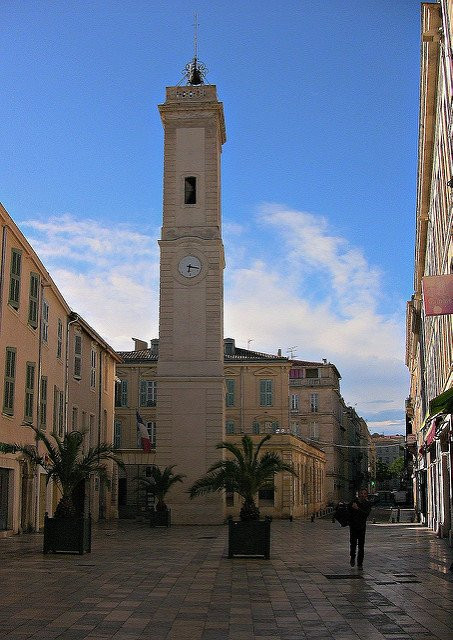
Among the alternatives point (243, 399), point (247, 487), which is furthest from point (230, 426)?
point (247, 487)

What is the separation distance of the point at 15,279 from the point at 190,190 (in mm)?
18728

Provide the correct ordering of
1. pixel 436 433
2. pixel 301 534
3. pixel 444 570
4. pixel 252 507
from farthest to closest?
pixel 301 534, pixel 436 433, pixel 252 507, pixel 444 570

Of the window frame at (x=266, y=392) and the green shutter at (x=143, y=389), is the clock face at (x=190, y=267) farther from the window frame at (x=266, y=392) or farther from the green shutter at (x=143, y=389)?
the green shutter at (x=143, y=389)

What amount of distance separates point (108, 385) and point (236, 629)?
3521 centimetres

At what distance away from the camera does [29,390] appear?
27984 millimetres

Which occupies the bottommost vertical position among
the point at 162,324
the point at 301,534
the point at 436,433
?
the point at 301,534

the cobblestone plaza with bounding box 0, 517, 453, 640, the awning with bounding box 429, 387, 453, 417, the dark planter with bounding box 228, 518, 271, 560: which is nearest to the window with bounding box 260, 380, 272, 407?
the cobblestone plaza with bounding box 0, 517, 453, 640

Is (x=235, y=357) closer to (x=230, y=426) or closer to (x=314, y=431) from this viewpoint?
(x=230, y=426)

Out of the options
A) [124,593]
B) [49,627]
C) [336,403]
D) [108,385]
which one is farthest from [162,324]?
[336,403]

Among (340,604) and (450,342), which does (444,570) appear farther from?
(450,342)

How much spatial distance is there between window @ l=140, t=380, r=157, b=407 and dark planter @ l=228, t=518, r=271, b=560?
136 ft

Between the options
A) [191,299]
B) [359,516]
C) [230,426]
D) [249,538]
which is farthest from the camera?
[230,426]

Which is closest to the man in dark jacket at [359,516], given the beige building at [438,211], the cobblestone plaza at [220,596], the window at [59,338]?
the cobblestone plaza at [220,596]

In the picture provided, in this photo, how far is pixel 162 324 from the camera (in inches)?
1625
